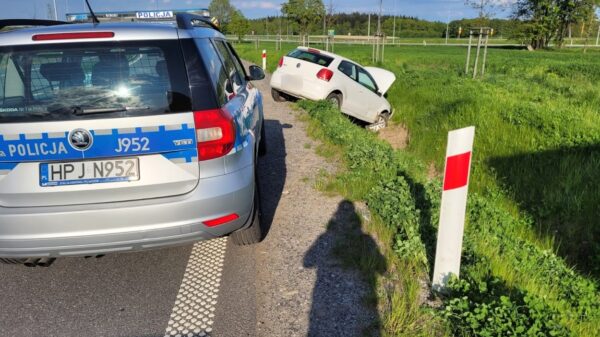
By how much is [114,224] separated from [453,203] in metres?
2.08

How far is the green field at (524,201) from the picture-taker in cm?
278

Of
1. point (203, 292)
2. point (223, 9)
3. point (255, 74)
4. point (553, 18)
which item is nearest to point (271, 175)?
point (255, 74)

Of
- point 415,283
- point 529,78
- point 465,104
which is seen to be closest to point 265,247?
point 415,283

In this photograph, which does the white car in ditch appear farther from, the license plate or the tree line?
the tree line

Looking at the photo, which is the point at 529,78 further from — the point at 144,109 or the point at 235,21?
the point at 235,21

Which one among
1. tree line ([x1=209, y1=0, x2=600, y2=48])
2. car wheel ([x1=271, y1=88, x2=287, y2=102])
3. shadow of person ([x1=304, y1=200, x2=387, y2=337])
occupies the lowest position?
shadow of person ([x1=304, y1=200, x2=387, y2=337])

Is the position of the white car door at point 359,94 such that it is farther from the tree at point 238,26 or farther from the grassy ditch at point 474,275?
the tree at point 238,26

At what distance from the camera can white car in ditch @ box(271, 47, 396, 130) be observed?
11.2m

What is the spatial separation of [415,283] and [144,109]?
2.10 m

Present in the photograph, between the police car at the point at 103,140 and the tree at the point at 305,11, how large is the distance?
39954mm

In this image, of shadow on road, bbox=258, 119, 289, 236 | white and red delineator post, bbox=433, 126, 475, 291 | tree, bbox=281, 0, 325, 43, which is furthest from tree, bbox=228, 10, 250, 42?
white and red delineator post, bbox=433, 126, 475, 291

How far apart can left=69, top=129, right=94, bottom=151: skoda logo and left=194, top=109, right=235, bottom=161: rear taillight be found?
2.07ft

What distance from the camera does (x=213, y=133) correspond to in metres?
2.84

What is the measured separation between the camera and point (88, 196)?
267cm
